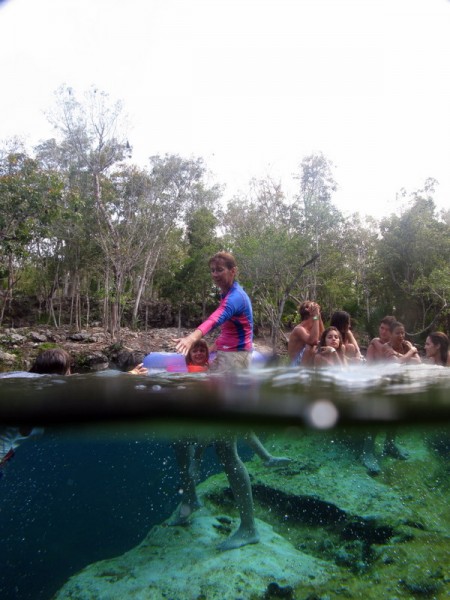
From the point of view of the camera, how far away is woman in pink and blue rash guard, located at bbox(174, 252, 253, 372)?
4.84 metres

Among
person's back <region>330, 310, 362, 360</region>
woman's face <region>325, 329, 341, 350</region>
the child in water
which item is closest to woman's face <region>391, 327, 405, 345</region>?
person's back <region>330, 310, 362, 360</region>

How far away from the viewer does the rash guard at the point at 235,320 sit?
15.7 feet

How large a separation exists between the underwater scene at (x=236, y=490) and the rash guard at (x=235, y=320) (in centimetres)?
33

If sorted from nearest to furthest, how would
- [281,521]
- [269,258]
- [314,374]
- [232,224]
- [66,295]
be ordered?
[281,521] < [314,374] < [269,258] < [232,224] < [66,295]

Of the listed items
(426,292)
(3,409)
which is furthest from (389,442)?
(426,292)

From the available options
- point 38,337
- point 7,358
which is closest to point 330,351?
point 7,358

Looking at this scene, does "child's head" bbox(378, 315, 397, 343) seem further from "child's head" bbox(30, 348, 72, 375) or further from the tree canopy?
the tree canopy

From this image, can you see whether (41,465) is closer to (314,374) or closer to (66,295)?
(314,374)

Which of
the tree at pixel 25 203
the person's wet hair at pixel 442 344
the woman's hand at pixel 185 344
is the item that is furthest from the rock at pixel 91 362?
the woman's hand at pixel 185 344

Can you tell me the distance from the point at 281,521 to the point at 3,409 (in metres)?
3.19

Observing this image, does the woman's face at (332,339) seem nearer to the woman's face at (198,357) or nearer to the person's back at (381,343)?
the person's back at (381,343)

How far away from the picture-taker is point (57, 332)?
30.5 metres

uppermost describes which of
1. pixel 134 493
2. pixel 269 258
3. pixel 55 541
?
pixel 269 258

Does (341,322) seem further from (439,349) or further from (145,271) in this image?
(145,271)
